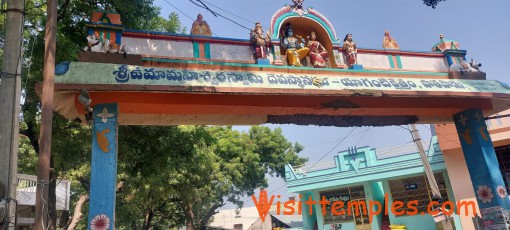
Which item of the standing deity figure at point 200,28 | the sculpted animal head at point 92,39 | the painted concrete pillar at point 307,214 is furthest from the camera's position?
the painted concrete pillar at point 307,214

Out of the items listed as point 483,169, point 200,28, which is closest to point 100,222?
point 200,28

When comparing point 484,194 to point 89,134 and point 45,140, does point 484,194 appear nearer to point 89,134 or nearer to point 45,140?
point 45,140

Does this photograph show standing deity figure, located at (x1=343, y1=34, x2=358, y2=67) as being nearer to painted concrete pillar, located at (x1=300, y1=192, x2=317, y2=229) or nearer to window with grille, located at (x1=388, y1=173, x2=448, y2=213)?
window with grille, located at (x1=388, y1=173, x2=448, y2=213)

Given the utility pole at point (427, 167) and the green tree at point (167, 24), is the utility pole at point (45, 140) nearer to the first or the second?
the green tree at point (167, 24)

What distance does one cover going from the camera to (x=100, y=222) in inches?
224

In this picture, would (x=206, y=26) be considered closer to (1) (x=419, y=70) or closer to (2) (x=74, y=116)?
(2) (x=74, y=116)

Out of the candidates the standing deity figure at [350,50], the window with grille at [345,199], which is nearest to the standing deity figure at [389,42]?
the standing deity figure at [350,50]

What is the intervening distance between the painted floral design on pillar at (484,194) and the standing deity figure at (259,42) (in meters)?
5.39

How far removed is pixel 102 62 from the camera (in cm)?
647

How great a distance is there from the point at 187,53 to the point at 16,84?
127 inches

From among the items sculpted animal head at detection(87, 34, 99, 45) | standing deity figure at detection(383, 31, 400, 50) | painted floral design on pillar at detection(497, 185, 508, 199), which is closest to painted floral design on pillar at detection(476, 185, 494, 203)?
painted floral design on pillar at detection(497, 185, 508, 199)

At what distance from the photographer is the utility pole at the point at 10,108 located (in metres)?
4.30

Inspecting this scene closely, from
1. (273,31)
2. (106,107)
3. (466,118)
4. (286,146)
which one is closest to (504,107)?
(466,118)

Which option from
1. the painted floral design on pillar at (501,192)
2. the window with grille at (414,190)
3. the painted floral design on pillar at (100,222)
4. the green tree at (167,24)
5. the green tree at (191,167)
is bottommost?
the painted floral design on pillar at (501,192)
